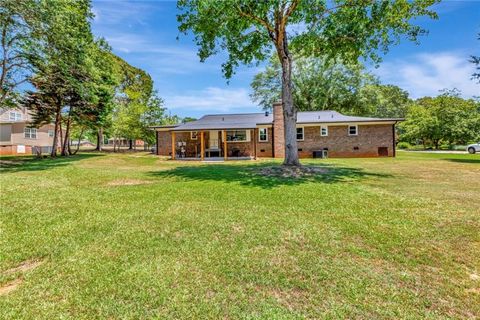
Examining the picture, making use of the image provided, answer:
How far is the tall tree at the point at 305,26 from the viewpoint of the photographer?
10.9 metres

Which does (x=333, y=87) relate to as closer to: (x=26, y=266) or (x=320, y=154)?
(x=320, y=154)

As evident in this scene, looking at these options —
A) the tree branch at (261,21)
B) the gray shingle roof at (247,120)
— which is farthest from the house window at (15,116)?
the tree branch at (261,21)

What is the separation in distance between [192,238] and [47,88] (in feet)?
72.3

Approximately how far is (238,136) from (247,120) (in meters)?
2.01

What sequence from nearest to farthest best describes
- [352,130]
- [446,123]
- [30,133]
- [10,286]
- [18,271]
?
[10,286]
[18,271]
[352,130]
[30,133]
[446,123]

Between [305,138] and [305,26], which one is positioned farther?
[305,138]

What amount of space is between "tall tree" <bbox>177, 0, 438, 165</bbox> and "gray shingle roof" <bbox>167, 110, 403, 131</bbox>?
8310 millimetres

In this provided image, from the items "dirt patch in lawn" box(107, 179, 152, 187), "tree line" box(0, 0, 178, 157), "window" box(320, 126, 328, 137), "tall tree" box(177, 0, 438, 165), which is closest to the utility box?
"window" box(320, 126, 328, 137)

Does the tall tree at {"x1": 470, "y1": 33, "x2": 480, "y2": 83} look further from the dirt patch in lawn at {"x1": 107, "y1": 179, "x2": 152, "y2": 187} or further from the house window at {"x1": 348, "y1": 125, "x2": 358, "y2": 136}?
the dirt patch in lawn at {"x1": 107, "y1": 179, "x2": 152, "y2": 187}

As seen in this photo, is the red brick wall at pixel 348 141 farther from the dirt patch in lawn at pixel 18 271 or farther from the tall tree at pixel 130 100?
the dirt patch in lawn at pixel 18 271

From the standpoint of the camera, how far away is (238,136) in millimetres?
22922

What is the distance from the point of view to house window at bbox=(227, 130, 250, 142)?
899 inches

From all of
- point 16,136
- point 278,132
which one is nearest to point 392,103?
point 278,132

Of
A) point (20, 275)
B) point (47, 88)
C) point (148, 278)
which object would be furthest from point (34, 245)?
point (47, 88)
